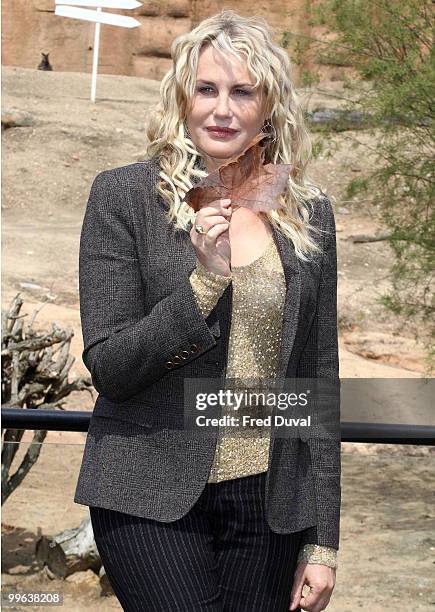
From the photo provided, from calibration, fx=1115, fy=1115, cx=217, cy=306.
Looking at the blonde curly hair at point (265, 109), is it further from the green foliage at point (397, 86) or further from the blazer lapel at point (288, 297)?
the green foliage at point (397, 86)

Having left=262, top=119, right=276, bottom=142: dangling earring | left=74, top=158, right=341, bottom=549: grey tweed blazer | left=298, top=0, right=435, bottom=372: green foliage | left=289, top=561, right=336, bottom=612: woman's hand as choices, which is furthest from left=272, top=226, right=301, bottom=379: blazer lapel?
left=298, top=0, right=435, bottom=372: green foliage

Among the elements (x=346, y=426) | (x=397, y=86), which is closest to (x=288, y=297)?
(x=346, y=426)

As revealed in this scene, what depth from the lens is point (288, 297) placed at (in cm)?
167

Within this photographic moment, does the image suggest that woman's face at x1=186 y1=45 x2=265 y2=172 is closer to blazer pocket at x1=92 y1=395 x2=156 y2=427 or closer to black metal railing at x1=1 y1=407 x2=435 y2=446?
blazer pocket at x1=92 y1=395 x2=156 y2=427

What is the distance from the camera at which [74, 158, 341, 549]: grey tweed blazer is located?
1546 millimetres

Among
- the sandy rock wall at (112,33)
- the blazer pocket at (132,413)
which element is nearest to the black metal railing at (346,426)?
the blazer pocket at (132,413)

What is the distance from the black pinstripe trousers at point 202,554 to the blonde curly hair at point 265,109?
1.30 feet

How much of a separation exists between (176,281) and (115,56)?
Answer: 24.6 m

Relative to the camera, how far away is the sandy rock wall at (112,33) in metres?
24.7

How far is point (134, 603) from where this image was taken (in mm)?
1580

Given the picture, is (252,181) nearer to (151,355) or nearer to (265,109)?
(265,109)

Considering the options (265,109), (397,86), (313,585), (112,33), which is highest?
(265,109)

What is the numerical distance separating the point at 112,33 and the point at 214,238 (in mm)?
24927

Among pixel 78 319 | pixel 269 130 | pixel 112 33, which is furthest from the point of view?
pixel 112 33
